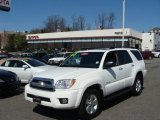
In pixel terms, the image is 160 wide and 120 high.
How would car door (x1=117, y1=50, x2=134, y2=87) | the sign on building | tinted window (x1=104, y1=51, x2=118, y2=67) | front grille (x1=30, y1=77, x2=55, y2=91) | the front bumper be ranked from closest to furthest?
the front bumper < front grille (x1=30, y1=77, x2=55, y2=91) < tinted window (x1=104, y1=51, x2=118, y2=67) < car door (x1=117, y1=50, x2=134, y2=87) < the sign on building

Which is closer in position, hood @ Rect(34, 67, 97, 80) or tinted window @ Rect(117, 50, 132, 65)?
hood @ Rect(34, 67, 97, 80)

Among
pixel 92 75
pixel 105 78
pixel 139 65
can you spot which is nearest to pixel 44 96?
pixel 92 75

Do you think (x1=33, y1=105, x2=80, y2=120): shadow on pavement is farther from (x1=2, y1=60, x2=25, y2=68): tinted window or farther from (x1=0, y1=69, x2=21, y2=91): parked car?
(x1=2, y1=60, x2=25, y2=68): tinted window

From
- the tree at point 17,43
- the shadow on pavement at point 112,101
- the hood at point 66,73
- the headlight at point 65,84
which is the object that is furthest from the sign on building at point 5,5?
the tree at point 17,43

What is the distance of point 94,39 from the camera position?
A: 6794 cm

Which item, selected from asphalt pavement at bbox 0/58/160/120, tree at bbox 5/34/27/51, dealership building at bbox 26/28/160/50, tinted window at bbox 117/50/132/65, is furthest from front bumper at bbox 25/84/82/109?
tree at bbox 5/34/27/51

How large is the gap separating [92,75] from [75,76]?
1.89 feet

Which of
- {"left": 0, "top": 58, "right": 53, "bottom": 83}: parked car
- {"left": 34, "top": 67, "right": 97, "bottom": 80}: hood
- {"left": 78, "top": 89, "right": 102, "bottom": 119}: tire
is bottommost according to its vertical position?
{"left": 78, "top": 89, "right": 102, "bottom": 119}: tire

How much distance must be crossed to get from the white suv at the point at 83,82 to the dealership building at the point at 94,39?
50.8 metres

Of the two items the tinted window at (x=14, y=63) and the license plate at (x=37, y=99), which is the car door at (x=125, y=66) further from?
the tinted window at (x=14, y=63)

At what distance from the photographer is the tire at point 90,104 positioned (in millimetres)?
7107

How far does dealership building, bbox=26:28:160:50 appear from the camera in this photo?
63.6m

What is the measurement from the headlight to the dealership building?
173 ft

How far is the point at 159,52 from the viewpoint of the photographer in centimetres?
5497
